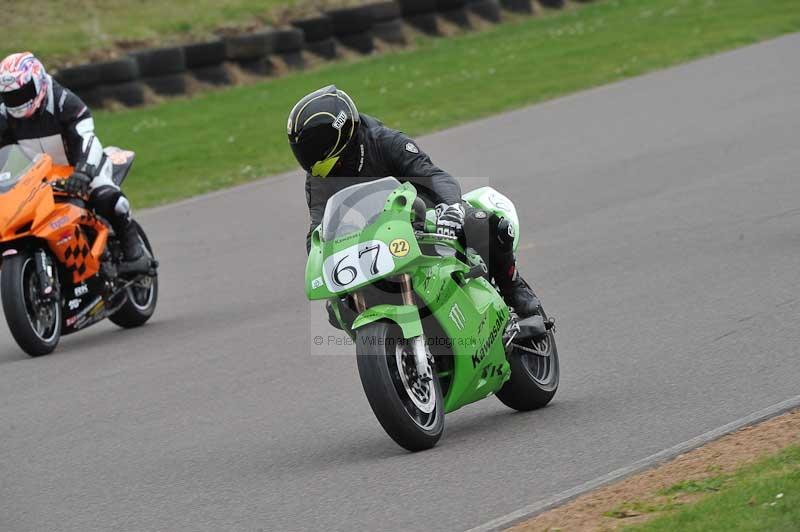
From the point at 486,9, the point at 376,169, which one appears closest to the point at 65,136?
the point at 376,169

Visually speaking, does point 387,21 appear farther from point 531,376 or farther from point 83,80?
point 531,376

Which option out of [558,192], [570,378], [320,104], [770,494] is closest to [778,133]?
[558,192]

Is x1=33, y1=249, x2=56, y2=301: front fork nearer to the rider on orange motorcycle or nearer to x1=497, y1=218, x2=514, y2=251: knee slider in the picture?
the rider on orange motorcycle

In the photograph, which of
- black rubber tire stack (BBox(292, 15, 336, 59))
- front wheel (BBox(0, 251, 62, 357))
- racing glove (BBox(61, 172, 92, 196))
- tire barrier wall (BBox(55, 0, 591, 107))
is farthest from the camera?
black rubber tire stack (BBox(292, 15, 336, 59))

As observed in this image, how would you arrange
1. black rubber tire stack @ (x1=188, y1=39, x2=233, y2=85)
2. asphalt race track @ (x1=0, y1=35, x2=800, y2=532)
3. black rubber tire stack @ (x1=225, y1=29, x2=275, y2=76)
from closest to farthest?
asphalt race track @ (x1=0, y1=35, x2=800, y2=532) < black rubber tire stack @ (x1=188, y1=39, x2=233, y2=85) < black rubber tire stack @ (x1=225, y1=29, x2=275, y2=76)

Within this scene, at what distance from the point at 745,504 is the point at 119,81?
18129 millimetres

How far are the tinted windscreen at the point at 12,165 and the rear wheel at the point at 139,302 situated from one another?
1.06 meters

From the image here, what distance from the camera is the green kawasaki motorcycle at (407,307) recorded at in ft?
20.1

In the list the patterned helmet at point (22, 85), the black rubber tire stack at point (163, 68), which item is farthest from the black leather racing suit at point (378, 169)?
the black rubber tire stack at point (163, 68)

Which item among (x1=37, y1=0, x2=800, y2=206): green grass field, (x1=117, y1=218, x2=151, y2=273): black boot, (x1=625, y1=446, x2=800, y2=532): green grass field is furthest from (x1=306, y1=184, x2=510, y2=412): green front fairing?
(x1=37, y1=0, x2=800, y2=206): green grass field

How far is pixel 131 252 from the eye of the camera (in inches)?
430

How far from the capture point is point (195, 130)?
20.9 metres

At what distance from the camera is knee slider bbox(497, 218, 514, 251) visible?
22.6ft

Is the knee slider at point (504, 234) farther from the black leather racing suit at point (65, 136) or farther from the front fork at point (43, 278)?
the black leather racing suit at point (65, 136)
